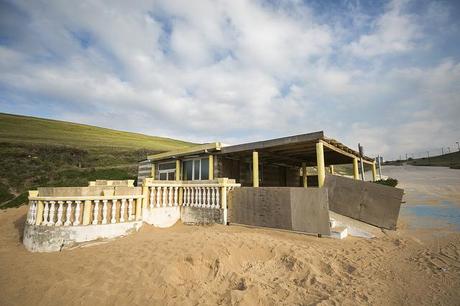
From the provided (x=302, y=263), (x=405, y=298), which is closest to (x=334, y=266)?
(x=302, y=263)

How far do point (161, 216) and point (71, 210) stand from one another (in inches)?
134

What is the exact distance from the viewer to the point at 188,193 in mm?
10195

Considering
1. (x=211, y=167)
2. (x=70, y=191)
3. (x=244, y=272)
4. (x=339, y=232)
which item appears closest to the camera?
(x=244, y=272)

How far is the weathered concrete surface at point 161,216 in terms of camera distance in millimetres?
8586

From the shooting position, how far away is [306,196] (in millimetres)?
6785

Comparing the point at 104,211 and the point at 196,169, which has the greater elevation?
the point at 196,169

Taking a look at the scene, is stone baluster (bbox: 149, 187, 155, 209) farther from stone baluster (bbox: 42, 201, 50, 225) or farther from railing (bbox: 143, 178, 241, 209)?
stone baluster (bbox: 42, 201, 50, 225)

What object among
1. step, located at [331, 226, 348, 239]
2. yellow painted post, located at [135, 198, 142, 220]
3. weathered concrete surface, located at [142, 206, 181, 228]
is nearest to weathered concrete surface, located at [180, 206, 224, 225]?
weathered concrete surface, located at [142, 206, 181, 228]

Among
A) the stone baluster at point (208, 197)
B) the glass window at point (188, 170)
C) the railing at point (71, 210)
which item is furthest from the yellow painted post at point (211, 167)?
the railing at point (71, 210)

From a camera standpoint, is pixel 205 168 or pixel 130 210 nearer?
pixel 130 210

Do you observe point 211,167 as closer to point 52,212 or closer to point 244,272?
point 52,212

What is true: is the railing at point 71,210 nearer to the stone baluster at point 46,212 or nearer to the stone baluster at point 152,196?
the stone baluster at point 46,212

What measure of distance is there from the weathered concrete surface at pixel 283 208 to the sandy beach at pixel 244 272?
0.59m

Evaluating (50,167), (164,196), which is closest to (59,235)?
(164,196)
